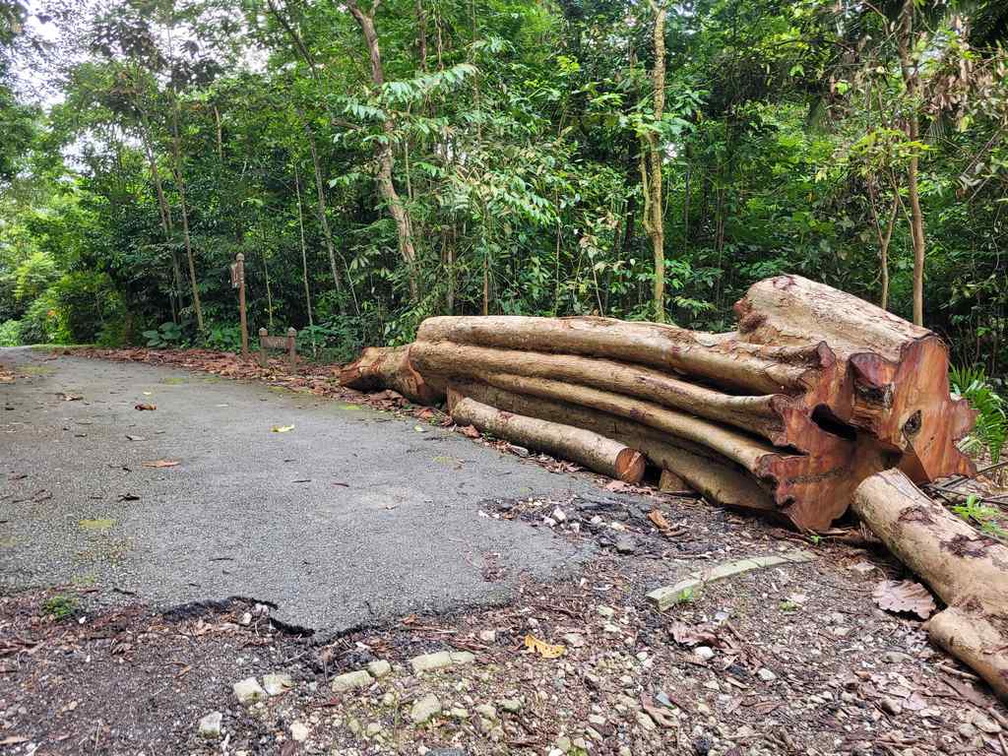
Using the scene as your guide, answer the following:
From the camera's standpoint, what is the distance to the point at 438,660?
6.42 feet

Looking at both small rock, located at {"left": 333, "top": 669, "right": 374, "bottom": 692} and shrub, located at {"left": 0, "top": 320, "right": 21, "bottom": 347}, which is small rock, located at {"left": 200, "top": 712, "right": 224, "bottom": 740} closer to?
small rock, located at {"left": 333, "top": 669, "right": 374, "bottom": 692}

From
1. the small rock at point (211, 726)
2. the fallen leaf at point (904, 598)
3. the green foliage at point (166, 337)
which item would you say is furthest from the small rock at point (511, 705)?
the green foliage at point (166, 337)

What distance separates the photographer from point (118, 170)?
12414 millimetres

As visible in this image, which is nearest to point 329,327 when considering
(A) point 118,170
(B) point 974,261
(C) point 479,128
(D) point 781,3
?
(C) point 479,128

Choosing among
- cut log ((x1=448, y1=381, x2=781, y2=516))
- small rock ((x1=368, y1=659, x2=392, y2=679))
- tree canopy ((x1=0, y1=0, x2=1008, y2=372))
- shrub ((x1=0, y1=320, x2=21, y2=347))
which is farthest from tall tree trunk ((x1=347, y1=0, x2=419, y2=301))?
shrub ((x1=0, y1=320, x2=21, y2=347))

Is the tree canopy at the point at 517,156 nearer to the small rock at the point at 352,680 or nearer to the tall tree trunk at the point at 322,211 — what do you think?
the tall tree trunk at the point at 322,211

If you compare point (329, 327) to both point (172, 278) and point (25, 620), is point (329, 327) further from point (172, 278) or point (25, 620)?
point (25, 620)

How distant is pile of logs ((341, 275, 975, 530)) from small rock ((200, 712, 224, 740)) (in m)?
2.57

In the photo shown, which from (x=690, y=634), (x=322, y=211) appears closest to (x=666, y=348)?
(x=690, y=634)

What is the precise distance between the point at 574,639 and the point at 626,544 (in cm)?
86

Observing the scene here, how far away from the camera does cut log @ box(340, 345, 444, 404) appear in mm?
6309

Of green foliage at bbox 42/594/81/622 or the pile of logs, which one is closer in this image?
green foliage at bbox 42/594/81/622

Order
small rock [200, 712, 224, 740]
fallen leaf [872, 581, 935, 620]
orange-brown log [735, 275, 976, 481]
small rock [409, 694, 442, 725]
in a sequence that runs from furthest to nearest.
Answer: orange-brown log [735, 275, 976, 481]
fallen leaf [872, 581, 935, 620]
small rock [409, 694, 442, 725]
small rock [200, 712, 224, 740]

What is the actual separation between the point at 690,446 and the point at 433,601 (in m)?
2.13
